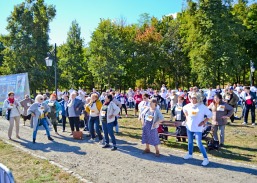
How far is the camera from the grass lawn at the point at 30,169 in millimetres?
6730

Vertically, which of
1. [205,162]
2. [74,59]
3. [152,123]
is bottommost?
[205,162]

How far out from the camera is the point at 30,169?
7.57 meters

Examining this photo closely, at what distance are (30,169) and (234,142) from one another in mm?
6867

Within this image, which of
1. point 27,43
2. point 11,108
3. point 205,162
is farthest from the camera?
point 27,43

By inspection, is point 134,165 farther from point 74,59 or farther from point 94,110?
point 74,59

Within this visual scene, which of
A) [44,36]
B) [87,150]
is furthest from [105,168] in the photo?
[44,36]

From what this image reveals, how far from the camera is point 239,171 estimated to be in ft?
22.8

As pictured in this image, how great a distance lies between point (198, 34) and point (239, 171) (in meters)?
29.9

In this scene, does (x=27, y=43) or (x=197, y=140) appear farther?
(x=27, y=43)

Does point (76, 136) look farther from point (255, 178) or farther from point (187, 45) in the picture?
point (187, 45)

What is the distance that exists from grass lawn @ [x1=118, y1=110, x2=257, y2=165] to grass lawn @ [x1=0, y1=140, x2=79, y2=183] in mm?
4092

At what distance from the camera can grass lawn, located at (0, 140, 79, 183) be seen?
6730mm

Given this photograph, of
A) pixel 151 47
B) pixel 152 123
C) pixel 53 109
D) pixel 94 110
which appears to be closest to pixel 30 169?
pixel 94 110

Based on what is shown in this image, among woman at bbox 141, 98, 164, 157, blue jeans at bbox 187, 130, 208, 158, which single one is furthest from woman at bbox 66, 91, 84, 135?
blue jeans at bbox 187, 130, 208, 158
